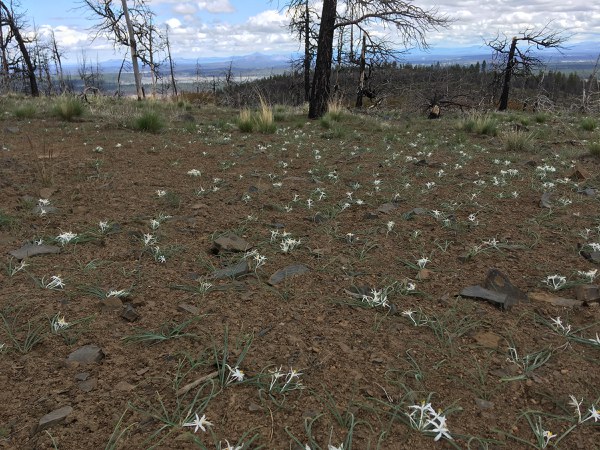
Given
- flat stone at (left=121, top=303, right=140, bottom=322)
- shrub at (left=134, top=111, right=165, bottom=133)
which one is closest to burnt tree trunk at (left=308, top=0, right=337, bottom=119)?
shrub at (left=134, top=111, right=165, bottom=133)

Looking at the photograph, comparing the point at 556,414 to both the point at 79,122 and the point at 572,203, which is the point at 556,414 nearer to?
the point at 572,203

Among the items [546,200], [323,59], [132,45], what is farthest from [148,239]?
[132,45]

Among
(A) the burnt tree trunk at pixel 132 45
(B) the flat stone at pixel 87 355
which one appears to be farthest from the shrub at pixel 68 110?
(A) the burnt tree trunk at pixel 132 45

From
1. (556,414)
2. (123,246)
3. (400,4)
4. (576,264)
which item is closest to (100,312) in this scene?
(123,246)

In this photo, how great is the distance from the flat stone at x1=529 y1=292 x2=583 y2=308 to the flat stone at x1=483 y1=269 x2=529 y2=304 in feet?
0.22

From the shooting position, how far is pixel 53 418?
1.71 metres

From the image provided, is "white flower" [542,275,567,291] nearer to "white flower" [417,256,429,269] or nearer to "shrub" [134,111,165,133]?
"white flower" [417,256,429,269]

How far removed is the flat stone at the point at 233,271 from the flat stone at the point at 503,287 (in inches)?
63.7

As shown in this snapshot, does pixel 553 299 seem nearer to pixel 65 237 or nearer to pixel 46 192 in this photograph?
pixel 65 237

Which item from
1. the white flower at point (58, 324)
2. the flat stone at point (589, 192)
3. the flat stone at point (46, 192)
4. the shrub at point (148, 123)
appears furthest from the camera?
the shrub at point (148, 123)

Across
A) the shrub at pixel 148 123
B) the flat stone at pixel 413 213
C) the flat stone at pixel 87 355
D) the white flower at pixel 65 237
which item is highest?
the shrub at pixel 148 123

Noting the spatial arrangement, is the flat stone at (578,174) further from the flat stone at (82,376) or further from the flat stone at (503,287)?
the flat stone at (82,376)

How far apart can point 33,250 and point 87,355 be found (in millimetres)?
1472

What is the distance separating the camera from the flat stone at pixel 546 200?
454cm
